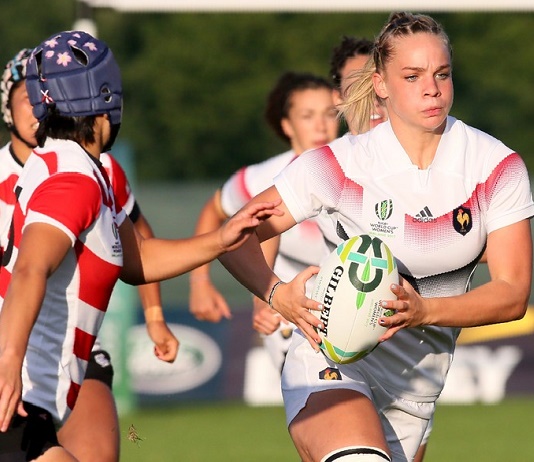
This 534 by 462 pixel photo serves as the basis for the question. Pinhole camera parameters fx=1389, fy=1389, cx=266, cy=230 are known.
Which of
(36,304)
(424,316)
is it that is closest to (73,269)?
(36,304)

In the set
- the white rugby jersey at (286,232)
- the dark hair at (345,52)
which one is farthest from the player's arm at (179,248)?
the white rugby jersey at (286,232)

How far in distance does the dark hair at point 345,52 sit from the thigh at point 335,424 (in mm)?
2310

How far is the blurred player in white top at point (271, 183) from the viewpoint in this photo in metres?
7.80

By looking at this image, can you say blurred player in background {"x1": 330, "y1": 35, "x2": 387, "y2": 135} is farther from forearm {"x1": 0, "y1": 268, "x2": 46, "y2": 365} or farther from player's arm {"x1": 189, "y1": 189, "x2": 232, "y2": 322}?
forearm {"x1": 0, "y1": 268, "x2": 46, "y2": 365}

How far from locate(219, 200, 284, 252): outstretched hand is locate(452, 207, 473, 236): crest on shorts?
2.30ft

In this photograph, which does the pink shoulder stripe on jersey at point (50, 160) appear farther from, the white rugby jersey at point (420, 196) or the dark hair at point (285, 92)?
the dark hair at point (285, 92)

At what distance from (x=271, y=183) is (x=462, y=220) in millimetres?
2700

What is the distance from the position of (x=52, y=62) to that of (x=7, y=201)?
145 centimetres

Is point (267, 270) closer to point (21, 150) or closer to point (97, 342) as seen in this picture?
point (97, 342)

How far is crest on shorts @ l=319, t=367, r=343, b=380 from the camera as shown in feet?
18.4

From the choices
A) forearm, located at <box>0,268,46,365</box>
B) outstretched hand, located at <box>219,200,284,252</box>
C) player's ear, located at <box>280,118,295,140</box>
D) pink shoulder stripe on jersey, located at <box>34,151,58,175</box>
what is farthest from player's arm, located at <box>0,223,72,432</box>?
player's ear, located at <box>280,118,295,140</box>

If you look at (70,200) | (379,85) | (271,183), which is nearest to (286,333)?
(271,183)

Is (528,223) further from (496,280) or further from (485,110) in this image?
(485,110)

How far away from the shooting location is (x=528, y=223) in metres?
5.53
